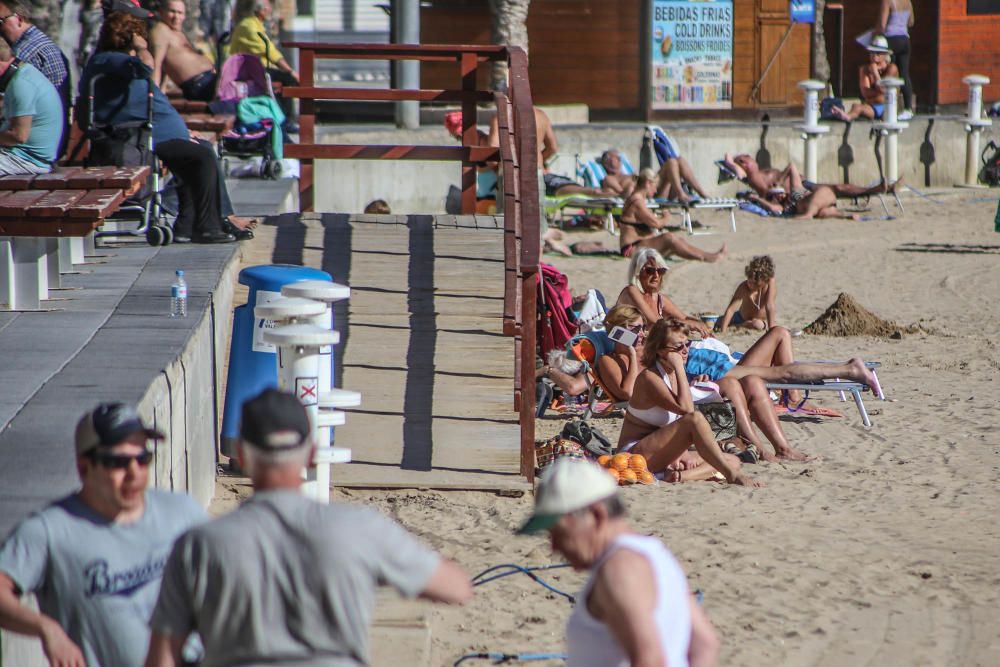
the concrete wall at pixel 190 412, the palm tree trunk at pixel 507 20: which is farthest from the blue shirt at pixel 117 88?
the palm tree trunk at pixel 507 20

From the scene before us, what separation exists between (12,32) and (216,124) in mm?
2671

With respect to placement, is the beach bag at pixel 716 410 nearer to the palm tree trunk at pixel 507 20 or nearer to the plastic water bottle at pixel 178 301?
the plastic water bottle at pixel 178 301

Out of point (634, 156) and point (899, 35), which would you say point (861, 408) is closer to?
point (634, 156)

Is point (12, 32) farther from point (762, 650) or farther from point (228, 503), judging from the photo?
point (762, 650)

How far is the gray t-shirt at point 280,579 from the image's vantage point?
107 inches

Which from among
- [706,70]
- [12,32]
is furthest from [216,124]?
[706,70]

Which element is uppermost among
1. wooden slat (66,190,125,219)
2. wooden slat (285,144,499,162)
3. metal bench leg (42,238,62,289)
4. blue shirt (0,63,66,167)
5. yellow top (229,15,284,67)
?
yellow top (229,15,284,67)

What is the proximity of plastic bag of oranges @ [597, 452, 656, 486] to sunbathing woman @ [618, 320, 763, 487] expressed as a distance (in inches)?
4.1

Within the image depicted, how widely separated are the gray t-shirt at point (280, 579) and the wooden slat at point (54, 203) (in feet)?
12.1

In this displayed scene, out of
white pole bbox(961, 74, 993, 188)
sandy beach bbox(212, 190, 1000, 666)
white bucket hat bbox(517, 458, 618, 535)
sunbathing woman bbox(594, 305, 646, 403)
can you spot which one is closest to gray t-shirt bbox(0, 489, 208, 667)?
white bucket hat bbox(517, 458, 618, 535)

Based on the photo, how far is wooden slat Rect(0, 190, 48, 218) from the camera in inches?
240

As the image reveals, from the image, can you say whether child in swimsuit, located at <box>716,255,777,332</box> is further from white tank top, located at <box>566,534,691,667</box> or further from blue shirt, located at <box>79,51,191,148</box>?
white tank top, located at <box>566,534,691,667</box>

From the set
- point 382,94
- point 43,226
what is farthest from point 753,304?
point 43,226

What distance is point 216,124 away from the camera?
33.6 feet
